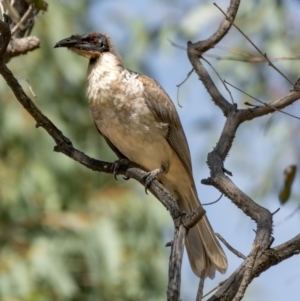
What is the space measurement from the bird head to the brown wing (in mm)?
296

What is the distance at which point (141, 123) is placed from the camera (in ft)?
14.8

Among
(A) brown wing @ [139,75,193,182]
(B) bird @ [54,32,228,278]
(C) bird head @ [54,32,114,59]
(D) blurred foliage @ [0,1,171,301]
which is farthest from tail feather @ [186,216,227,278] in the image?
(D) blurred foliage @ [0,1,171,301]

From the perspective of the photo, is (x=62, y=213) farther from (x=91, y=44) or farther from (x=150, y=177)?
(x=150, y=177)

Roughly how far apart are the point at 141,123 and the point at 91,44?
60 cm

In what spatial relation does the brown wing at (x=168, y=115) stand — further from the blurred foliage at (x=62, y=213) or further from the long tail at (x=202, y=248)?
the blurred foliage at (x=62, y=213)

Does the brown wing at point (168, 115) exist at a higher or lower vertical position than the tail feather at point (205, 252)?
higher

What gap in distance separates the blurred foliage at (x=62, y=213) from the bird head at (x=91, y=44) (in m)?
2.24

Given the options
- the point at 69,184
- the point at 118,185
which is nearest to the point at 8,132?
the point at 69,184

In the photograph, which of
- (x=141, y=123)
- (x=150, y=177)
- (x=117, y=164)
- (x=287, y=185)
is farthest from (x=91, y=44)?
(x=287, y=185)

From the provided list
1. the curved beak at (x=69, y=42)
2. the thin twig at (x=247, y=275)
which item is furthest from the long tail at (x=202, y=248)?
the thin twig at (x=247, y=275)

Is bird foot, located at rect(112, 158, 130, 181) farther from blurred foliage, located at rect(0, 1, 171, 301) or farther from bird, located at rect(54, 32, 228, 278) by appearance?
blurred foliage, located at rect(0, 1, 171, 301)

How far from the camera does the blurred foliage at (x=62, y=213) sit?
6.86m

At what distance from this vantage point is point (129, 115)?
14.6 ft

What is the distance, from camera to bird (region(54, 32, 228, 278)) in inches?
175
